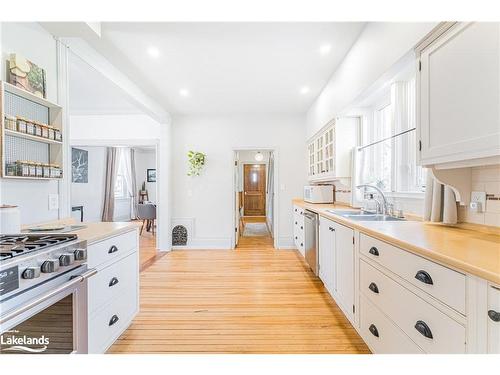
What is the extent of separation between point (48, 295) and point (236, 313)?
165cm

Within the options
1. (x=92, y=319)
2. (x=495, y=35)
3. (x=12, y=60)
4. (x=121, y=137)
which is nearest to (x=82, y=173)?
(x=121, y=137)

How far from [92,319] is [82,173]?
254 inches

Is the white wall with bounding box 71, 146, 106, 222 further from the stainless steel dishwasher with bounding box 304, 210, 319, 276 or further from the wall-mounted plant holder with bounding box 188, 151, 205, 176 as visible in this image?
the stainless steel dishwasher with bounding box 304, 210, 319, 276

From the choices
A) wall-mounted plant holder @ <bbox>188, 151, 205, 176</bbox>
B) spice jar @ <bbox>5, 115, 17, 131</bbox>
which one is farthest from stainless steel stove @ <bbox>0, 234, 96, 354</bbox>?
wall-mounted plant holder @ <bbox>188, 151, 205, 176</bbox>

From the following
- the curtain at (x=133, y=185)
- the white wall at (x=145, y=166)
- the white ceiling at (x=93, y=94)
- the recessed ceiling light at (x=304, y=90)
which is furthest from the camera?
the white wall at (x=145, y=166)

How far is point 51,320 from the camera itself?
125cm

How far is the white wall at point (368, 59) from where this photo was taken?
173 centimetres

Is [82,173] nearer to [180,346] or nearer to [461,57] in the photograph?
[180,346]

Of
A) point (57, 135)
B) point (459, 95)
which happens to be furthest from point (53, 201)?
point (459, 95)

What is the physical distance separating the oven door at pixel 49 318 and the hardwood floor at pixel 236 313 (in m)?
0.68

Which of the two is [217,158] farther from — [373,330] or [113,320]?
[373,330]

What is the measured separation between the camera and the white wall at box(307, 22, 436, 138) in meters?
1.73

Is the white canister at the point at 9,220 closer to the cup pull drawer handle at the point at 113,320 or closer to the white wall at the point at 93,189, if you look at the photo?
the cup pull drawer handle at the point at 113,320

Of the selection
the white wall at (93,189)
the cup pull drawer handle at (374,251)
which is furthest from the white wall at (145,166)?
the cup pull drawer handle at (374,251)
